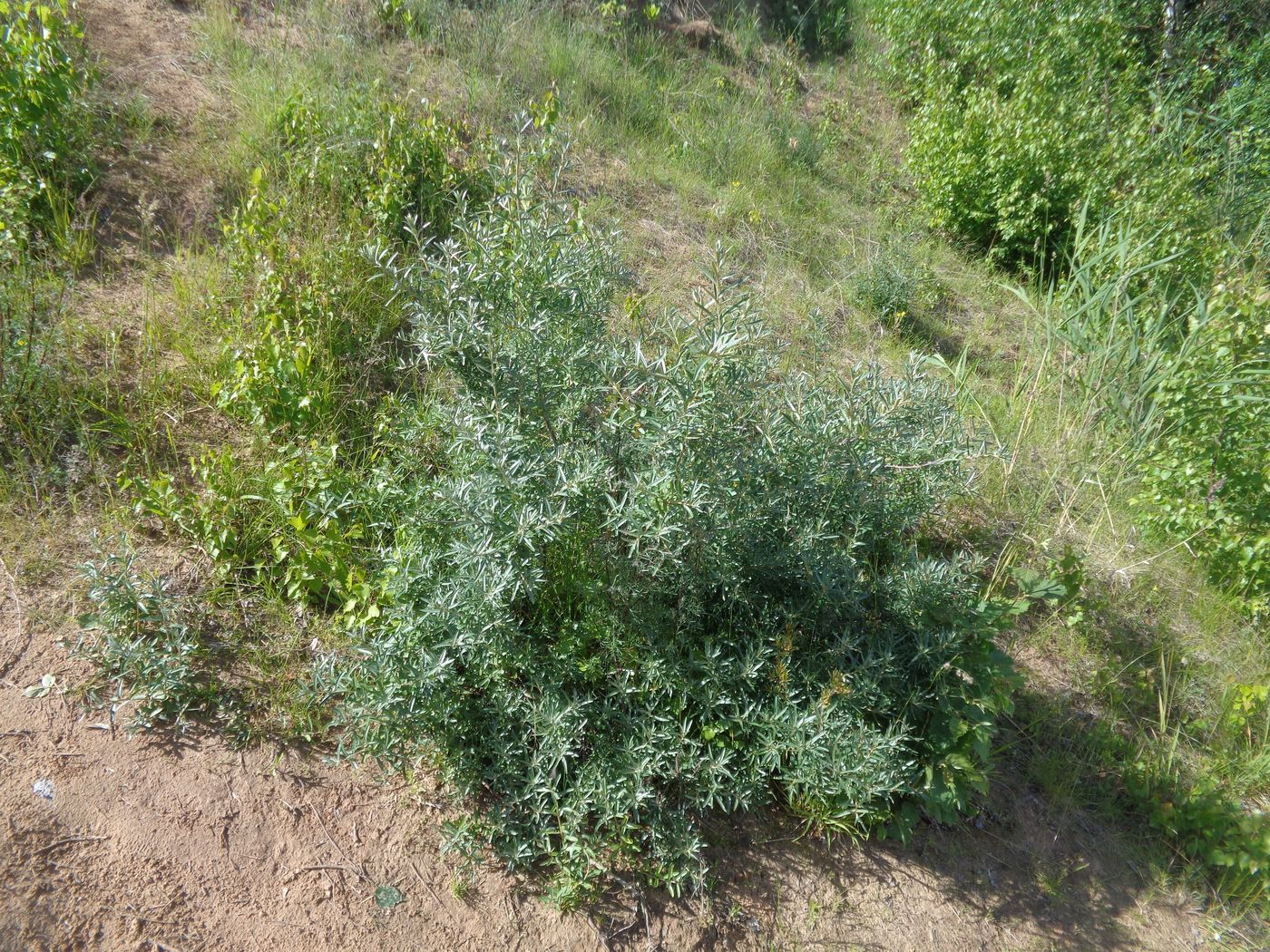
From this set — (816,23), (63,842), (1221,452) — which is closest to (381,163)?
(63,842)

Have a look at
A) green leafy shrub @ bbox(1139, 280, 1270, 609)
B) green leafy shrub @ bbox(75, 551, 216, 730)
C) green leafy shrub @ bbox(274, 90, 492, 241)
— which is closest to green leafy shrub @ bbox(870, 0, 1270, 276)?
green leafy shrub @ bbox(1139, 280, 1270, 609)

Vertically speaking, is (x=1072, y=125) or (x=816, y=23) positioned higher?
(x=1072, y=125)

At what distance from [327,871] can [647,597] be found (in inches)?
55.6

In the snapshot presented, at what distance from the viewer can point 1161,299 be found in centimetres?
527

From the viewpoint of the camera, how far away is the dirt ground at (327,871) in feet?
8.81

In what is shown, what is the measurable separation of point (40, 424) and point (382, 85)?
350 centimetres

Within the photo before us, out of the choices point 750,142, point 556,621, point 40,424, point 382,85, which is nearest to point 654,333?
point 556,621

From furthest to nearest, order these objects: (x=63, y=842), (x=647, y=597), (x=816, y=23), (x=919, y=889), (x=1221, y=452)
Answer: (x=816, y=23) < (x=1221, y=452) < (x=919, y=889) < (x=647, y=597) < (x=63, y=842)

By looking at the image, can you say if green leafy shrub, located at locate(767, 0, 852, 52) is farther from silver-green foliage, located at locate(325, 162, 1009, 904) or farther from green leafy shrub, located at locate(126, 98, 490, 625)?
silver-green foliage, located at locate(325, 162, 1009, 904)

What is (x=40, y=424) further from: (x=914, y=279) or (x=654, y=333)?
(x=914, y=279)

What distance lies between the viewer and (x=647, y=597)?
10.4 ft

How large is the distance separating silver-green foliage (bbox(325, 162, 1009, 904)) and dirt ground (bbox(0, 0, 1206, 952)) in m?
0.20

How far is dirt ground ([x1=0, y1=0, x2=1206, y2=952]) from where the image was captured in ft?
8.81

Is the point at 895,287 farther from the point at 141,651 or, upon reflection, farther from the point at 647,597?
the point at 141,651
